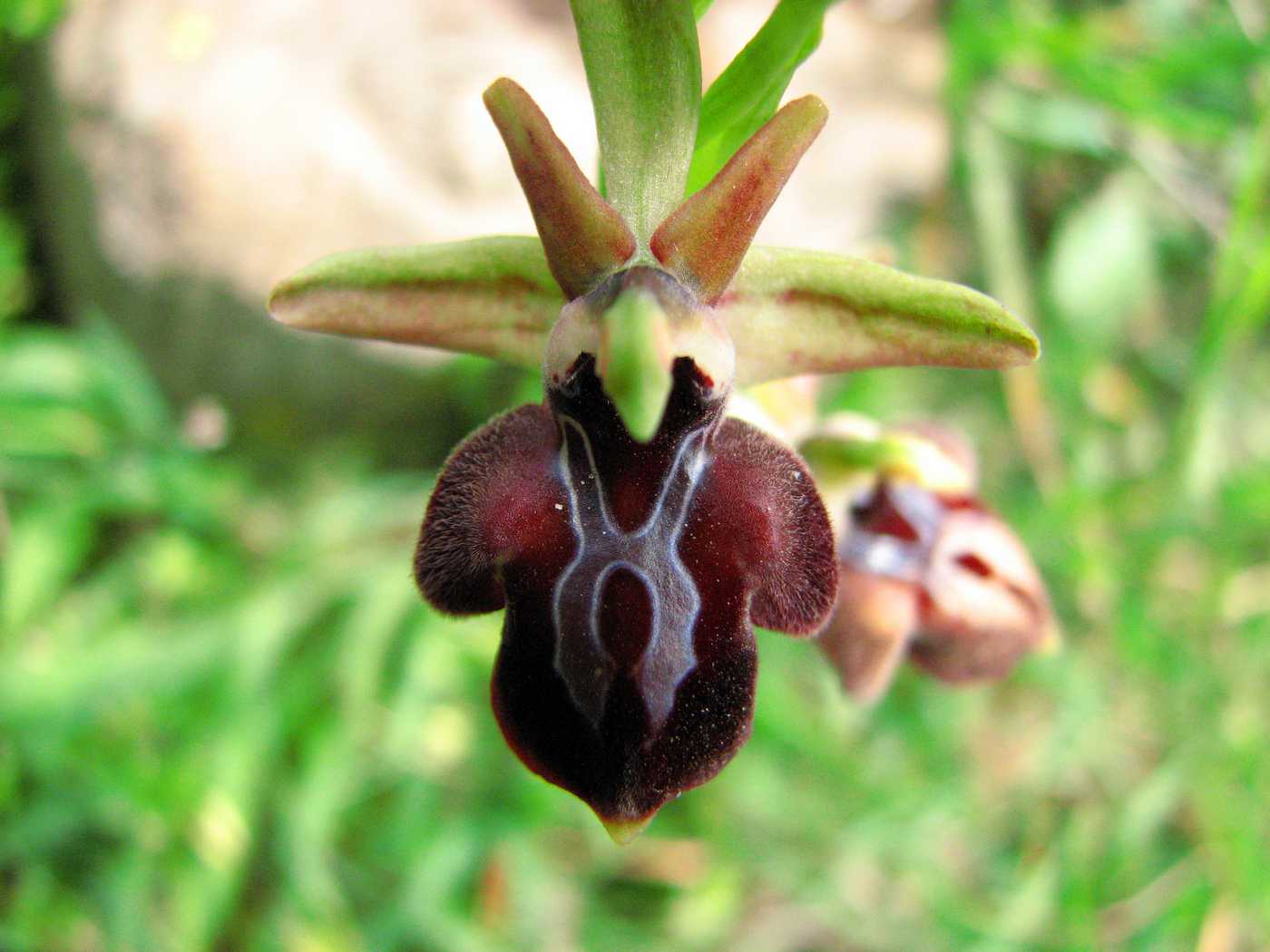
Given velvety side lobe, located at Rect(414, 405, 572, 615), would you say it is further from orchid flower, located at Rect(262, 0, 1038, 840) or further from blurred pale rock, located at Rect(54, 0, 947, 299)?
blurred pale rock, located at Rect(54, 0, 947, 299)

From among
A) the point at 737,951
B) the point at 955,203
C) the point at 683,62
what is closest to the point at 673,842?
the point at 737,951

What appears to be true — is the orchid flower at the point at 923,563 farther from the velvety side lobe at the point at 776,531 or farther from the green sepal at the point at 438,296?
the green sepal at the point at 438,296

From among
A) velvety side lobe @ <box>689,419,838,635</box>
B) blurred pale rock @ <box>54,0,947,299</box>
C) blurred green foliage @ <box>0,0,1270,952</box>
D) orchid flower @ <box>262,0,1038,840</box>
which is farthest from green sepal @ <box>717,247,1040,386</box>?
blurred pale rock @ <box>54,0,947,299</box>

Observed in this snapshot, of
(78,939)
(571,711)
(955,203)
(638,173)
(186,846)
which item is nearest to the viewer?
(571,711)

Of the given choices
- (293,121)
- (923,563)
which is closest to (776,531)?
(923,563)

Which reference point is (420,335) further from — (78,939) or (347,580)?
(78,939)

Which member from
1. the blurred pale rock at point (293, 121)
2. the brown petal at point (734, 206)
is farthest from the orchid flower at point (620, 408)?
the blurred pale rock at point (293, 121)
